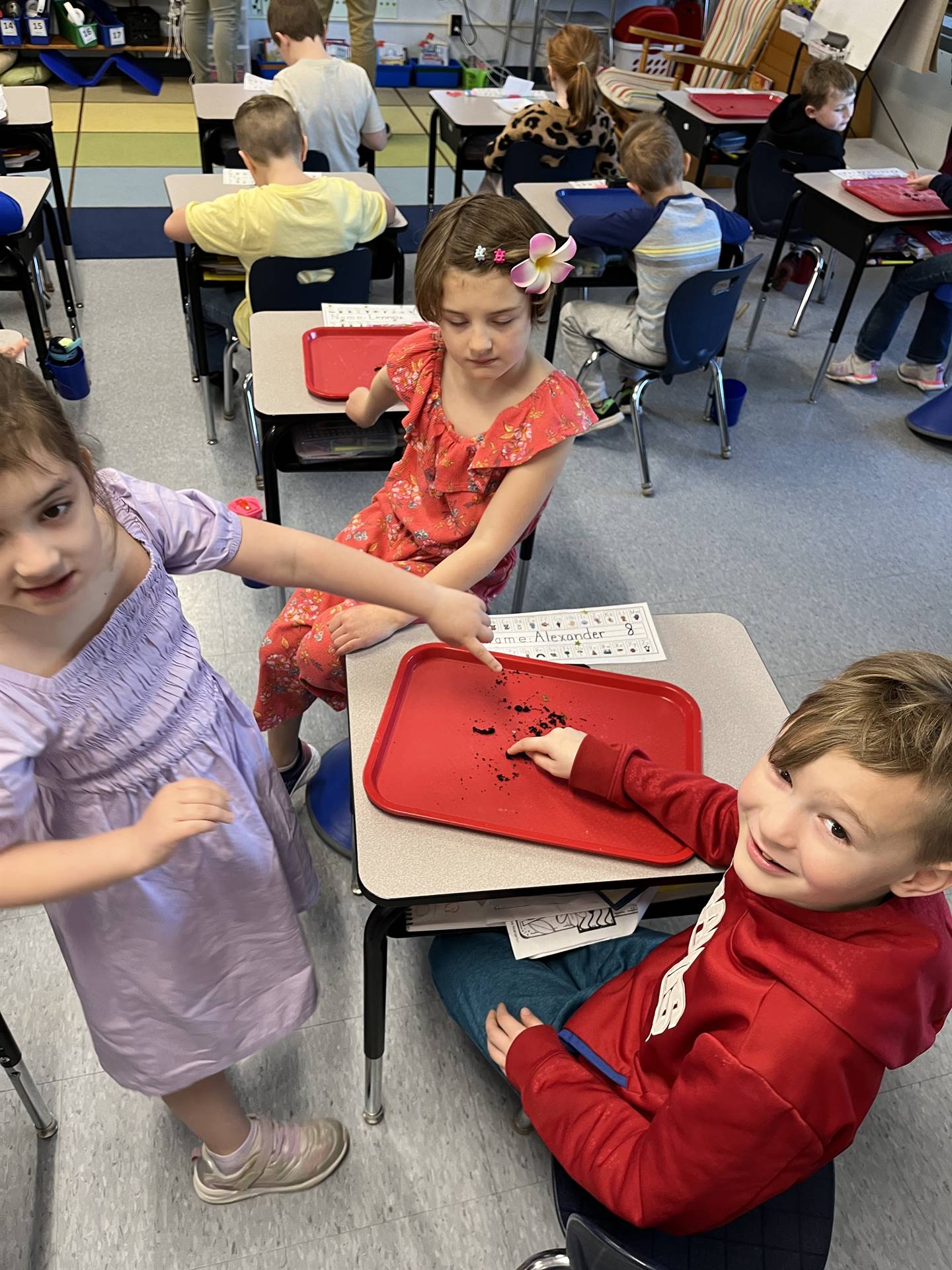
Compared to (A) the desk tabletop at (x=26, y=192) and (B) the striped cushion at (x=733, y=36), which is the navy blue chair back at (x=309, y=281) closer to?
(A) the desk tabletop at (x=26, y=192)

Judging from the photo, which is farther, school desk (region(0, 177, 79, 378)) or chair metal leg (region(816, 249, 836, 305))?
chair metal leg (region(816, 249, 836, 305))

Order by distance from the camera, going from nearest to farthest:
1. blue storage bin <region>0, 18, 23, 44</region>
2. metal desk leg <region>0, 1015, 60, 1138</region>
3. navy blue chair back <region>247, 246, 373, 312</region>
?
metal desk leg <region>0, 1015, 60, 1138</region> → navy blue chair back <region>247, 246, 373, 312</region> → blue storage bin <region>0, 18, 23, 44</region>

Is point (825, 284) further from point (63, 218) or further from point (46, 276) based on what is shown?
point (46, 276)

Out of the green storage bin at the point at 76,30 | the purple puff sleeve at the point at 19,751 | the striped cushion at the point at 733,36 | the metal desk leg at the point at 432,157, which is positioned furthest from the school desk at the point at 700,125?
the purple puff sleeve at the point at 19,751

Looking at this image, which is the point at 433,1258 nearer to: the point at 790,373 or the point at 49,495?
the point at 49,495

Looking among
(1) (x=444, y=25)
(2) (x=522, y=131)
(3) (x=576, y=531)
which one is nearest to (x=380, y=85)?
(1) (x=444, y=25)

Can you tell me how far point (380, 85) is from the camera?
6.36 metres

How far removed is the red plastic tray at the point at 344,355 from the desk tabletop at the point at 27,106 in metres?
2.04

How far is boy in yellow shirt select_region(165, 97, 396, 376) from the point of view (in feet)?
7.97

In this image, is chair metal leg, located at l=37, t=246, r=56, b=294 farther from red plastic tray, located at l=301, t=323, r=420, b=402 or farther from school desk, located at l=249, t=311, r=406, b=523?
red plastic tray, located at l=301, t=323, r=420, b=402

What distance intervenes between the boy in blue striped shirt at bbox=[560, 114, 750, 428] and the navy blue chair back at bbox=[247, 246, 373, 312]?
0.77 m

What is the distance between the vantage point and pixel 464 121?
3.85 metres

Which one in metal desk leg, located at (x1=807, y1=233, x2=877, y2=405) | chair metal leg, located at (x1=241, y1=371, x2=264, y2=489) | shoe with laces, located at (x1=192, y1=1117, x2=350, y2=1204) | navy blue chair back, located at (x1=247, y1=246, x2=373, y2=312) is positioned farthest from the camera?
metal desk leg, located at (x1=807, y1=233, x2=877, y2=405)

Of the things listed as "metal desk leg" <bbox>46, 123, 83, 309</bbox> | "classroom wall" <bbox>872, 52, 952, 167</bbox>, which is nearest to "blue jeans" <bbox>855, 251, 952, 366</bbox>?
"classroom wall" <bbox>872, 52, 952, 167</bbox>
